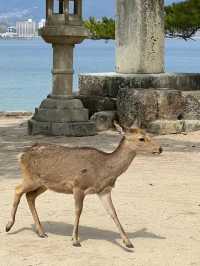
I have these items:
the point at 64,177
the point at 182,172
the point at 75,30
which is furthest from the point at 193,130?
the point at 64,177

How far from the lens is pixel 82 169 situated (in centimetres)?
529

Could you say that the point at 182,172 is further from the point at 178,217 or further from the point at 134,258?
the point at 134,258

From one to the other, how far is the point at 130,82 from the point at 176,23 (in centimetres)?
285

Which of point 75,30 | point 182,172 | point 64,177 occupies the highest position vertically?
point 75,30

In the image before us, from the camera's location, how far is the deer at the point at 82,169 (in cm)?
525

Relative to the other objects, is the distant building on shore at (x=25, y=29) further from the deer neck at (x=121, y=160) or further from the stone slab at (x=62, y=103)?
the deer neck at (x=121, y=160)

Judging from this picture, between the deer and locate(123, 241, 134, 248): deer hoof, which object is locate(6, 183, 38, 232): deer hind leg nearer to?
the deer

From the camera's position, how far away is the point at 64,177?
17.4ft

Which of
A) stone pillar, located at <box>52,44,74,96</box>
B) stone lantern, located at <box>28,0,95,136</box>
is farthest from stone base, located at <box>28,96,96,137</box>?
stone pillar, located at <box>52,44,74,96</box>

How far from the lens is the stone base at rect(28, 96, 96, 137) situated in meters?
11.5

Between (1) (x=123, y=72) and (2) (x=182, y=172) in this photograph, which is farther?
(1) (x=123, y=72)

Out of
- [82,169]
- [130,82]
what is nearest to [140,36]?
[130,82]

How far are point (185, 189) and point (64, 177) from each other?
2524 mm

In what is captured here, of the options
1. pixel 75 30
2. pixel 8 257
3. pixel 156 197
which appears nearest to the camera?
pixel 8 257
